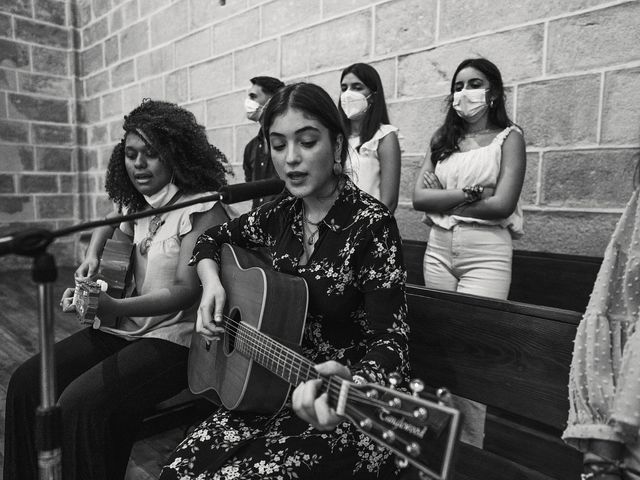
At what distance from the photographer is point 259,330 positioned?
52.6 inches

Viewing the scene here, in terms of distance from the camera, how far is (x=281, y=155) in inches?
57.4

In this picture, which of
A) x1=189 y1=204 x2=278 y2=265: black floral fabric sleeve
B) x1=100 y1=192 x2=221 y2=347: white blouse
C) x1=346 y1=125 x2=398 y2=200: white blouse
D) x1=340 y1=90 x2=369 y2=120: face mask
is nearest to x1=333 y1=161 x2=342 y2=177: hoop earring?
x1=189 y1=204 x2=278 y2=265: black floral fabric sleeve

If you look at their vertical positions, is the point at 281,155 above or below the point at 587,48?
below

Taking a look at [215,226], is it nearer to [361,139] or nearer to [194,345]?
[194,345]

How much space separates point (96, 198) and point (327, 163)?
547 cm

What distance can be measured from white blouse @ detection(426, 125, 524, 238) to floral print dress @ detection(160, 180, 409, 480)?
2.86 ft

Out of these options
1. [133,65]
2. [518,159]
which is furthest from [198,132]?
[133,65]

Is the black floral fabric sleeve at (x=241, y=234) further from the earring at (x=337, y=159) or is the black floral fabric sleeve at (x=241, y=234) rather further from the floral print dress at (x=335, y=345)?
the earring at (x=337, y=159)

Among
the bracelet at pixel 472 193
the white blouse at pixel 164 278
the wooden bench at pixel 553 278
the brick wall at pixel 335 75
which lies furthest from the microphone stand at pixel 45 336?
the brick wall at pixel 335 75

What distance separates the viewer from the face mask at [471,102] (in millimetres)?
2260

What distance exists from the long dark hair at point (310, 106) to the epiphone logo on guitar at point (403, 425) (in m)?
0.82

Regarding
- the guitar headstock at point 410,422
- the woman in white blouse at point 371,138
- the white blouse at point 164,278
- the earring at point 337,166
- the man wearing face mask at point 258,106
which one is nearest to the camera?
the guitar headstock at point 410,422

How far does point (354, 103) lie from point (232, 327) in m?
1.58

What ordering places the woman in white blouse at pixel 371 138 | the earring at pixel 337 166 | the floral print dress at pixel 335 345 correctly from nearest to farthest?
the floral print dress at pixel 335 345 < the earring at pixel 337 166 < the woman in white blouse at pixel 371 138
